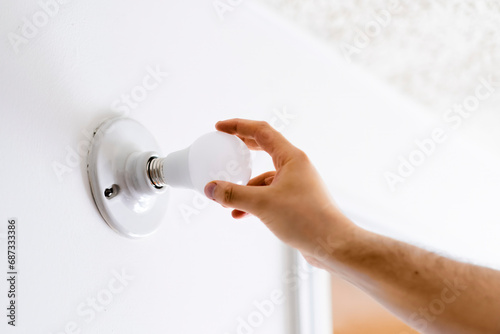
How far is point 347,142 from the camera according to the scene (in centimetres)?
95

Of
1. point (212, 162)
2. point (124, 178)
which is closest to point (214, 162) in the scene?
point (212, 162)

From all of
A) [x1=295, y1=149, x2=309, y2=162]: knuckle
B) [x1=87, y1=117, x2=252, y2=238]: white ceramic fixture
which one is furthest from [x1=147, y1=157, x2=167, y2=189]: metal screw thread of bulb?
[x1=295, y1=149, x2=309, y2=162]: knuckle

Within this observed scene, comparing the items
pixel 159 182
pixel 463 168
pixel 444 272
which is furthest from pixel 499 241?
pixel 159 182

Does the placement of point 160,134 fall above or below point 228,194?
above

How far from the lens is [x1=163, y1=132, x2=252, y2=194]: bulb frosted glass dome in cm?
42

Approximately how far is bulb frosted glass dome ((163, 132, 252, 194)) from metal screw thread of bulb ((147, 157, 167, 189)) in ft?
0.09

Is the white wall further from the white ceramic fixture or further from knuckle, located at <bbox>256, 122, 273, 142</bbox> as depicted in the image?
knuckle, located at <bbox>256, 122, 273, 142</bbox>

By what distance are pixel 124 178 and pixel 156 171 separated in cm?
3

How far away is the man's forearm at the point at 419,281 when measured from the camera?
0.41 meters

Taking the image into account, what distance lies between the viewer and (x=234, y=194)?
0.40 metres

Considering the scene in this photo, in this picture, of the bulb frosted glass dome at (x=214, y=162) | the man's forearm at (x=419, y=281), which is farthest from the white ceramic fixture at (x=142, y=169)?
the man's forearm at (x=419, y=281)

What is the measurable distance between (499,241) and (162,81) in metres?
1.36

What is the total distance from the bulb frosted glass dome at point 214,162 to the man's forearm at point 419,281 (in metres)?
0.10

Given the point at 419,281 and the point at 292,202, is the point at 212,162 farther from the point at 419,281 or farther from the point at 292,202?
the point at 419,281
